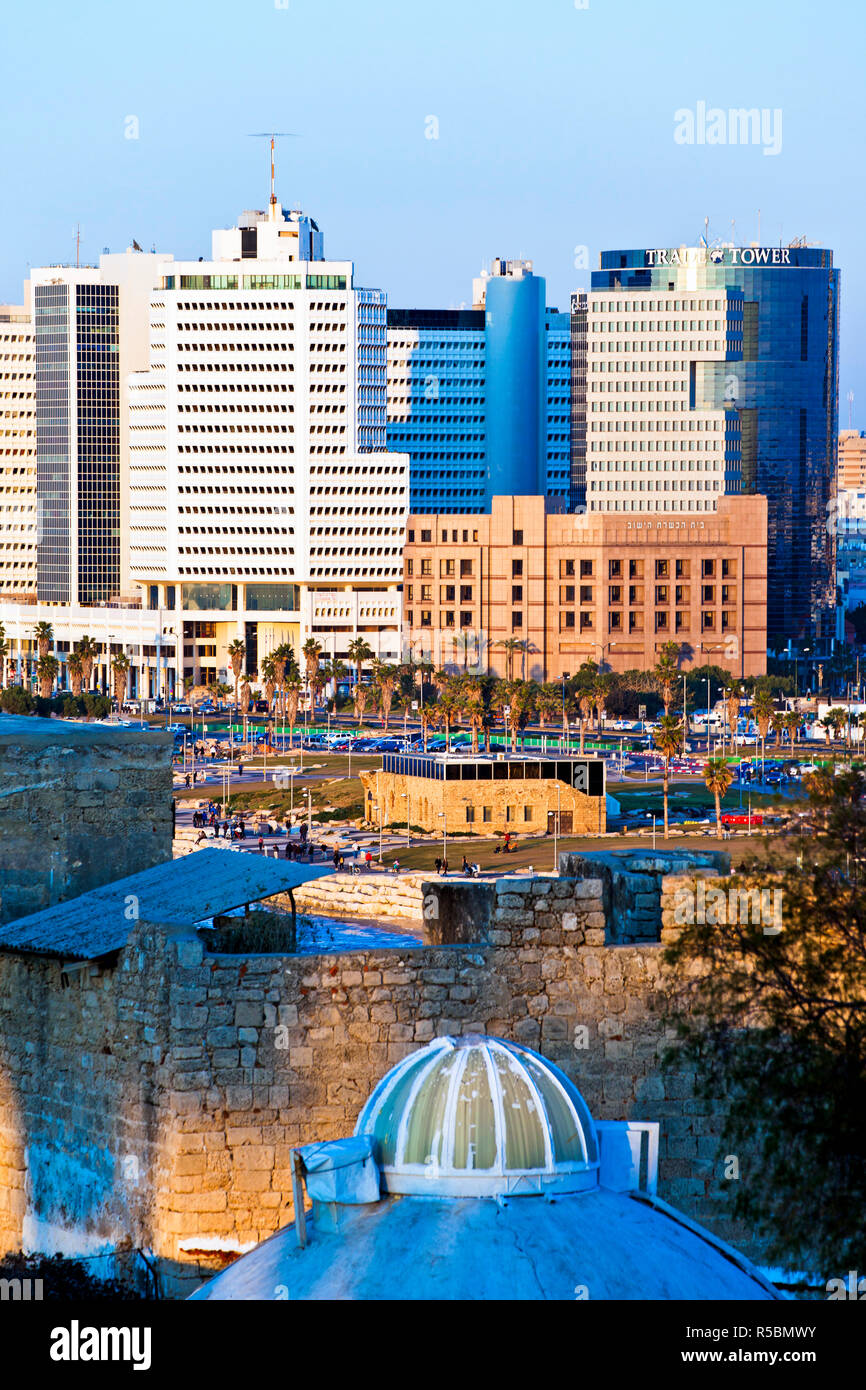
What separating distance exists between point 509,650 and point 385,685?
3084cm

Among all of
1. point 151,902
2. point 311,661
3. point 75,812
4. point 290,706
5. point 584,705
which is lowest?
point 290,706

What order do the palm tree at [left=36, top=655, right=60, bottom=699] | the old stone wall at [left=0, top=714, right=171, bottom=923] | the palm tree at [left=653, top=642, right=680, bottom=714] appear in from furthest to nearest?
the palm tree at [left=36, top=655, right=60, bottom=699] < the palm tree at [left=653, top=642, right=680, bottom=714] < the old stone wall at [left=0, top=714, right=171, bottom=923]

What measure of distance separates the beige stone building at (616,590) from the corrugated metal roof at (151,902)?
175188 millimetres

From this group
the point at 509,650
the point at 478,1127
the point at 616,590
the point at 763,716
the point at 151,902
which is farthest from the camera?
the point at 616,590

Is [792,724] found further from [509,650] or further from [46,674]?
[46,674]

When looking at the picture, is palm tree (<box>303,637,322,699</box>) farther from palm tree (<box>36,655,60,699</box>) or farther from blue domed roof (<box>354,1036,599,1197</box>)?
blue domed roof (<box>354,1036,599,1197</box>)

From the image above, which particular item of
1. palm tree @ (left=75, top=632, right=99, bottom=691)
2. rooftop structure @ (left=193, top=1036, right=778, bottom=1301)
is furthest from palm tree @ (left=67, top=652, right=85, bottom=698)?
rooftop structure @ (left=193, top=1036, right=778, bottom=1301)

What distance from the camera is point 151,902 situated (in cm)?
1911

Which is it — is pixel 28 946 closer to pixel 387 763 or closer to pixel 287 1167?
pixel 287 1167

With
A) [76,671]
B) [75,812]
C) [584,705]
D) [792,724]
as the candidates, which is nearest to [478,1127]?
[75,812]

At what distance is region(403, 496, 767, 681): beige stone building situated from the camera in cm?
19662

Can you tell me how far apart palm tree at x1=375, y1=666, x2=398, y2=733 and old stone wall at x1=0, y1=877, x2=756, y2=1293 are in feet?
460

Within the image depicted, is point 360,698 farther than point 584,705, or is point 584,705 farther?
point 360,698

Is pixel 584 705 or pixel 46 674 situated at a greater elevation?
pixel 46 674
